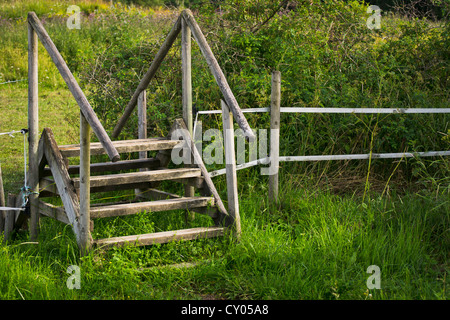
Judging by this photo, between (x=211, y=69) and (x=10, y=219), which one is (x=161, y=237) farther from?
(x=10, y=219)

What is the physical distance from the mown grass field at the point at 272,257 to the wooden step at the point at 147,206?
0.26 meters

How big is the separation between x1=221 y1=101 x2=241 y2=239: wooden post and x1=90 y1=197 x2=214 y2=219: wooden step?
0.64ft

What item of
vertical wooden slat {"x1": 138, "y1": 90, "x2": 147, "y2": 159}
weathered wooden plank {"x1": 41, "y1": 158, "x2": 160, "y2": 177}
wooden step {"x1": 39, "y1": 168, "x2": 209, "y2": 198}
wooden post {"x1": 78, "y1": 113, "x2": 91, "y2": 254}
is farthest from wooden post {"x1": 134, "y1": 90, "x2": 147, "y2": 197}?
wooden post {"x1": 78, "y1": 113, "x2": 91, "y2": 254}

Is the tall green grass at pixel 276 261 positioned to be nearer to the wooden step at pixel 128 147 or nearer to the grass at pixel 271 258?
the grass at pixel 271 258

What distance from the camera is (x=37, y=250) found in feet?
14.5


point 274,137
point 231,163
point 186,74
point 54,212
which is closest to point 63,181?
point 54,212

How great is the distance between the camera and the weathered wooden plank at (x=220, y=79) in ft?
13.6

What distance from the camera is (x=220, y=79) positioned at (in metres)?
4.50

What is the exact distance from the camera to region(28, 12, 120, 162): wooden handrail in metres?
3.56

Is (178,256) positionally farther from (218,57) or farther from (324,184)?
(218,57)

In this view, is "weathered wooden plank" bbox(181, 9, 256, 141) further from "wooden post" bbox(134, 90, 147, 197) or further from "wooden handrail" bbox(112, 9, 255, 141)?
"wooden post" bbox(134, 90, 147, 197)

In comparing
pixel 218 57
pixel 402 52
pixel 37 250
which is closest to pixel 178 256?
pixel 37 250
